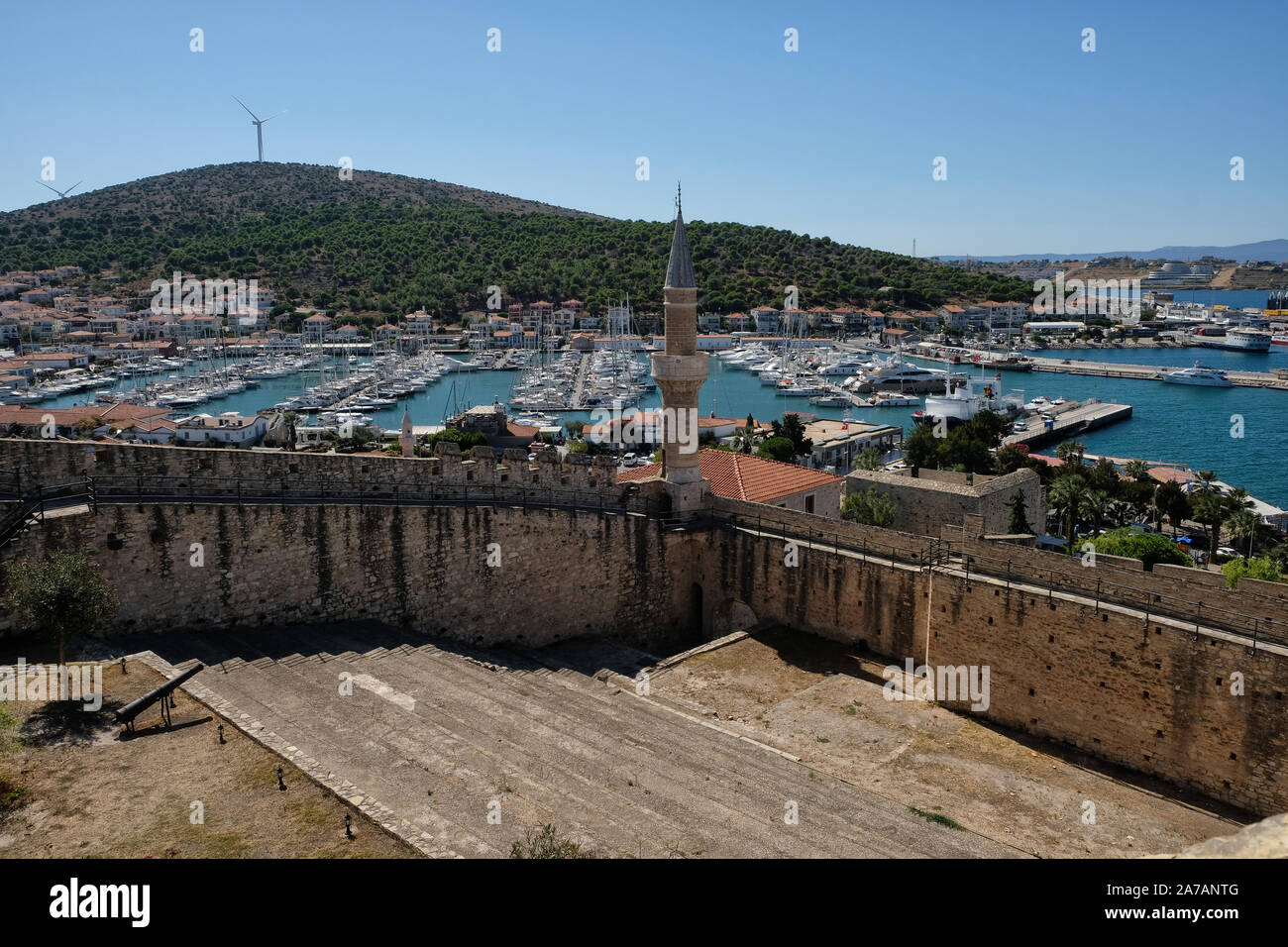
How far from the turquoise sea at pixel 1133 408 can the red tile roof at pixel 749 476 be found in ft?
156

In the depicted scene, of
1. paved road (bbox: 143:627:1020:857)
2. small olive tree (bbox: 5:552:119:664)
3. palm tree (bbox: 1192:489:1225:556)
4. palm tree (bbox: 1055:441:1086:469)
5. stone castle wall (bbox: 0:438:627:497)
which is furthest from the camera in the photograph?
palm tree (bbox: 1055:441:1086:469)

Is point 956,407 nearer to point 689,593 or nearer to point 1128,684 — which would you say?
point 689,593

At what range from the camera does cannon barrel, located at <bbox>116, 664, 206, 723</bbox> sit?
35.6ft

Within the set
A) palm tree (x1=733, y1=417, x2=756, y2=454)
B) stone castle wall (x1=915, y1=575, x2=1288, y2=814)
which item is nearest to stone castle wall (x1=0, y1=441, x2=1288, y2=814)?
stone castle wall (x1=915, y1=575, x2=1288, y2=814)

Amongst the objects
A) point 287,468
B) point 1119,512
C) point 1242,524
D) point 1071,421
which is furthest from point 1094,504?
point 1071,421

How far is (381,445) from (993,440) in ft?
132

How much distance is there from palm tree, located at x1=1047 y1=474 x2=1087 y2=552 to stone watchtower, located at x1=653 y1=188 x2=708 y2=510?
18745 mm

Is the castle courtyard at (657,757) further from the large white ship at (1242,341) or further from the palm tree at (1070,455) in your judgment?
the large white ship at (1242,341)

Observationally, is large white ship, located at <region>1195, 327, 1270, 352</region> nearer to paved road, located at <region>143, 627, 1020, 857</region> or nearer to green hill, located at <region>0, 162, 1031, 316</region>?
green hill, located at <region>0, 162, 1031, 316</region>

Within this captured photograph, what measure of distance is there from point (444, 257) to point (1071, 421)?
392 feet

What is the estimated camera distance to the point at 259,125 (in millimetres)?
95000

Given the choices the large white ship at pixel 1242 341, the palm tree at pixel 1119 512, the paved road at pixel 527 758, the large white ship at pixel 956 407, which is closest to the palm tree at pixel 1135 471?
the palm tree at pixel 1119 512

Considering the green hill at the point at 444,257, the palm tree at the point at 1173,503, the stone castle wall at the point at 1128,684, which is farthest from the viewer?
the green hill at the point at 444,257

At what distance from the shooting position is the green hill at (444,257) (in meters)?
154
